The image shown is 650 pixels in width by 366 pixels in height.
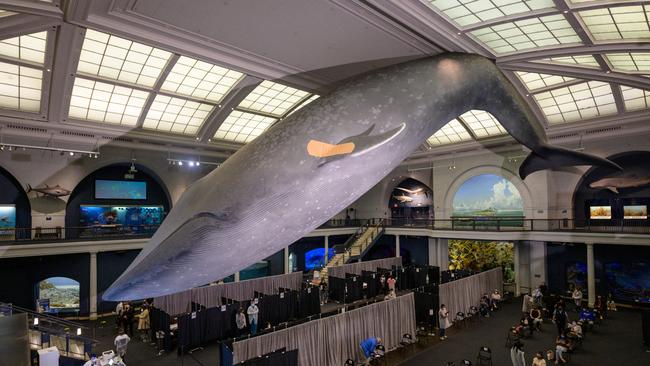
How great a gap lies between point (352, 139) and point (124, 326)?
16.7m

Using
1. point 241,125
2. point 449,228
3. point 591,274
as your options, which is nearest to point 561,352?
point 591,274

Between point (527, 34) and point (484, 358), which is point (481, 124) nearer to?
point (527, 34)

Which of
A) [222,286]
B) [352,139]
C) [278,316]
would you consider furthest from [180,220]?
[222,286]

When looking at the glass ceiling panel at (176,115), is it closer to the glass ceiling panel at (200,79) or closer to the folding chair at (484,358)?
the glass ceiling panel at (200,79)

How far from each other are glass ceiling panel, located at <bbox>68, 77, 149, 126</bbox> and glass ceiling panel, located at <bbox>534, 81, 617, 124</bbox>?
20986 millimetres

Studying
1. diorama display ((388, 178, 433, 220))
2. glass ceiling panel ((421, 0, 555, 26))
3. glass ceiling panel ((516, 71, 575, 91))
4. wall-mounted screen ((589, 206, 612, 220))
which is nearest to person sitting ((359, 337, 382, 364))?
glass ceiling panel ((421, 0, 555, 26))

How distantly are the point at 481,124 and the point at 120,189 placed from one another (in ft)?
78.8

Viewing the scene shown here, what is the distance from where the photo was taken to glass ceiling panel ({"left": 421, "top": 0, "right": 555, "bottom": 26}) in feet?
24.9

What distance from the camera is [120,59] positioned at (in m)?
15.1

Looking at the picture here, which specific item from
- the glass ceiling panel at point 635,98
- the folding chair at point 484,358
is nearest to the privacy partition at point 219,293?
the folding chair at point 484,358

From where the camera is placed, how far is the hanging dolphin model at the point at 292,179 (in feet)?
5.73

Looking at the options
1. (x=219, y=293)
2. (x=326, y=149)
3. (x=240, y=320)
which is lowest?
(x=240, y=320)

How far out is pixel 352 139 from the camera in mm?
1988

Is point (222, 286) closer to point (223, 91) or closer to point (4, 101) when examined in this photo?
point (223, 91)
